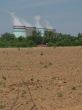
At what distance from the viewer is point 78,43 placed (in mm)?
95062

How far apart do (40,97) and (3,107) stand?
1796mm

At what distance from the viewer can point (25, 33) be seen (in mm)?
127125

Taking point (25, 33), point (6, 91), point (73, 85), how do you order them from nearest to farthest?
1. point (6, 91)
2. point (73, 85)
3. point (25, 33)

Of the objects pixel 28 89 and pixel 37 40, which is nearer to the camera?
pixel 28 89

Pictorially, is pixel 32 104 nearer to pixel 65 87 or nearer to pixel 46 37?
pixel 65 87

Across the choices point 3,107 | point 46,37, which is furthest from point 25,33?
point 3,107

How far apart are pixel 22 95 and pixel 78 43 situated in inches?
3275

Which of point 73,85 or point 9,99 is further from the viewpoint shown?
point 73,85

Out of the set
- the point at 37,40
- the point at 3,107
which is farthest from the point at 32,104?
the point at 37,40

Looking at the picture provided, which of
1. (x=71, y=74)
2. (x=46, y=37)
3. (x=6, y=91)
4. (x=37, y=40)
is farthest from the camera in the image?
(x=46, y=37)

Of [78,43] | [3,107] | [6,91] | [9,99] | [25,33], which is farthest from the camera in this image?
[25,33]

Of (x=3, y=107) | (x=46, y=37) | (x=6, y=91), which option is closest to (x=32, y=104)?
(x=3, y=107)

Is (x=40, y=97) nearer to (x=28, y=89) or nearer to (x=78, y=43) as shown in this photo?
(x=28, y=89)

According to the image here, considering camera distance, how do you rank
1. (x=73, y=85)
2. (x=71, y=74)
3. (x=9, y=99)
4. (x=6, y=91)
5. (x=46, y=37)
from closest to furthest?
(x=9, y=99)
(x=6, y=91)
(x=73, y=85)
(x=71, y=74)
(x=46, y=37)
